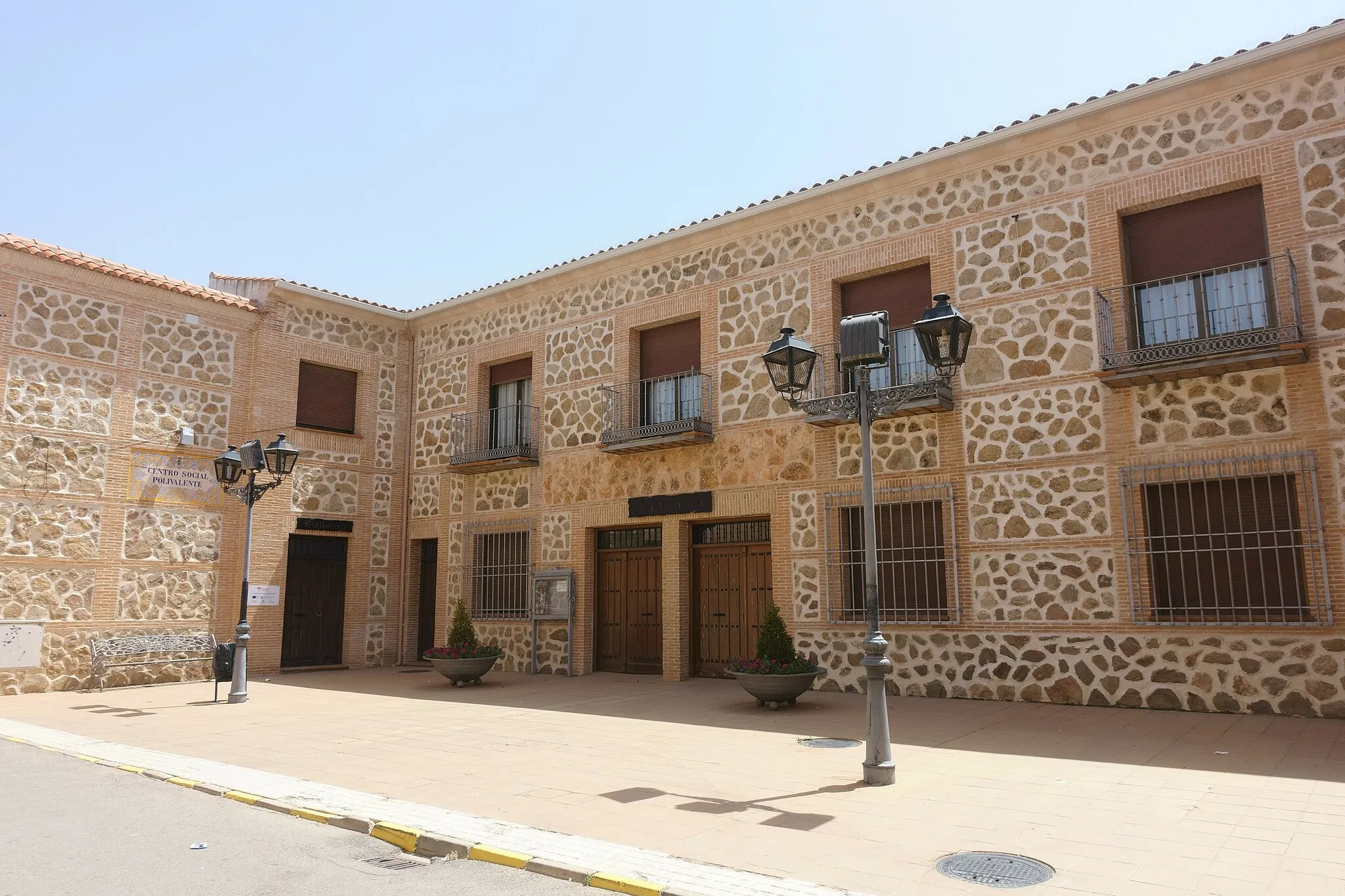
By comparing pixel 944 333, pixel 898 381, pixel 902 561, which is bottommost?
pixel 902 561

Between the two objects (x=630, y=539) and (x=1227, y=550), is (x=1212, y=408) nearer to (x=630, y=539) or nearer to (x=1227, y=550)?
(x=1227, y=550)

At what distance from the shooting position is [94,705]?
11633 millimetres

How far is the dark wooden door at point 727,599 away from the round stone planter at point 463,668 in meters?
3.27

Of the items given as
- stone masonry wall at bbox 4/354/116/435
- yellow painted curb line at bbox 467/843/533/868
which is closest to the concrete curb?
yellow painted curb line at bbox 467/843/533/868

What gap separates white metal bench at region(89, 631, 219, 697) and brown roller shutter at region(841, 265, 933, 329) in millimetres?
10739

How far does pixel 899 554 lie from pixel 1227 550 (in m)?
3.69

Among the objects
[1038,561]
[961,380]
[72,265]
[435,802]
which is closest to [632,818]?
[435,802]

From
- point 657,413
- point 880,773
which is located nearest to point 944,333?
point 880,773

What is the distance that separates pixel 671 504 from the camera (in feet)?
45.5

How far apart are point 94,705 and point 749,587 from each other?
8.98m

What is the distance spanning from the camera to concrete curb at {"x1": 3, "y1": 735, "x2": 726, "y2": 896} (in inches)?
171

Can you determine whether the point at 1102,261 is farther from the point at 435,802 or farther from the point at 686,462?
the point at 435,802

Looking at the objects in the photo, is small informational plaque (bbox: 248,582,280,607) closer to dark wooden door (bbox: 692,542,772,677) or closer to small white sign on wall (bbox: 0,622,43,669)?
small white sign on wall (bbox: 0,622,43,669)

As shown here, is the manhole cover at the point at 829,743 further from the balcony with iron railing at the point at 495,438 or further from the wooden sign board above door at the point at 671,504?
the balcony with iron railing at the point at 495,438
